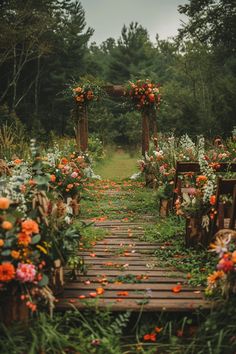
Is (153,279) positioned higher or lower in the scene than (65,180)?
lower

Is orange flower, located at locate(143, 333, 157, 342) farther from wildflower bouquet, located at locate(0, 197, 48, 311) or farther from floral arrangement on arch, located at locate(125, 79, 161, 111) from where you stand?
floral arrangement on arch, located at locate(125, 79, 161, 111)

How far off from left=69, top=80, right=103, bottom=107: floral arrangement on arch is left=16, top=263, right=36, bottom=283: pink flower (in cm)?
1092

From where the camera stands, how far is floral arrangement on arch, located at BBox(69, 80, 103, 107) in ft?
44.2

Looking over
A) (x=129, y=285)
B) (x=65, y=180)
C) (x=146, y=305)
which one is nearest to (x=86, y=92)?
(x=65, y=180)

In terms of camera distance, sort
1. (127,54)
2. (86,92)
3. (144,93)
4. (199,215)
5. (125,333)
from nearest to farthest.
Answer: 1. (125,333)
2. (199,215)
3. (144,93)
4. (86,92)
5. (127,54)

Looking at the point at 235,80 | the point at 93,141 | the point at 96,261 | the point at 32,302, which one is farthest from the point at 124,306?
the point at 235,80

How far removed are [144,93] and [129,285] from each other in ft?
31.1

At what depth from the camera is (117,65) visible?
111 ft

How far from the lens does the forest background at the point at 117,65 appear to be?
21703 millimetres

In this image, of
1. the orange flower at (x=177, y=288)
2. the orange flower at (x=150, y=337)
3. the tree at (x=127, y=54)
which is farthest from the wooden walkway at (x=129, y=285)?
the tree at (x=127, y=54)

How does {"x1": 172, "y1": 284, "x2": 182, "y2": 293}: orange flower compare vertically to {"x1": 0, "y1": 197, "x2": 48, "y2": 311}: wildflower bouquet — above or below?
below

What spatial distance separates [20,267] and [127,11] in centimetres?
3536

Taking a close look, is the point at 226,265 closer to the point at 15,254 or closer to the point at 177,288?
the point at 177,288

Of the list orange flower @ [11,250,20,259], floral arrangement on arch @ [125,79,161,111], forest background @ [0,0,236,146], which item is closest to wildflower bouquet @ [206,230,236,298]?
orange flower @ [11,250,20,259]
